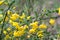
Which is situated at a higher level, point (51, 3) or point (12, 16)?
point (51, 3)

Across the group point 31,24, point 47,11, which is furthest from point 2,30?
point 47,11

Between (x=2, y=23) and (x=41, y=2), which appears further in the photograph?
(x=41, y=2)

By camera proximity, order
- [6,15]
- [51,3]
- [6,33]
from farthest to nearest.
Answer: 1. [51,3]
2. [6,33]
3. [6,15]

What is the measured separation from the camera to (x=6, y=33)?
245 centimetres

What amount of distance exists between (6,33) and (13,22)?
0.58ft

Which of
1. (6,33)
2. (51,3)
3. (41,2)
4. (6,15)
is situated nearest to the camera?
(6,15)

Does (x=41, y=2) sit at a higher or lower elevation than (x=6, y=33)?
higher

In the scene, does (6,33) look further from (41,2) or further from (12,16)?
(41,2)

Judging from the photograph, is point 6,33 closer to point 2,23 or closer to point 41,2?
point 2,23

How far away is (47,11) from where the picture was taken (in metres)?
2.31

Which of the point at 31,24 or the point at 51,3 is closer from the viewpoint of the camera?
the point at 31,24

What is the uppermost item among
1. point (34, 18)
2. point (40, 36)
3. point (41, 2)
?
point (41, 2)

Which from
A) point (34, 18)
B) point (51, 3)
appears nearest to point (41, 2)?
Result: point (51, 3)

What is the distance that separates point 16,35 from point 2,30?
0.55 feet
